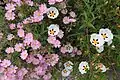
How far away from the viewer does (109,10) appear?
2076mm

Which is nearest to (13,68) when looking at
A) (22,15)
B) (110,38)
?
(22,15)

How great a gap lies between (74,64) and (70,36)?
167mm

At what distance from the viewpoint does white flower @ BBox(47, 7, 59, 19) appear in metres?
2.02

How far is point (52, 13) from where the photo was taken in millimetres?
2020

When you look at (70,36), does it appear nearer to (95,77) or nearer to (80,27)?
(80,27)

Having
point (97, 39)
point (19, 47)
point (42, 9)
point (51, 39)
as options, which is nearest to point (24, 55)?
point (19, 47)

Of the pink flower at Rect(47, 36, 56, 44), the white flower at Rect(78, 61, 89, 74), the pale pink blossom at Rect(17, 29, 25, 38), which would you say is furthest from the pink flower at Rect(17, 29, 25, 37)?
the white flower at Rect(78, 61, 89, 74)

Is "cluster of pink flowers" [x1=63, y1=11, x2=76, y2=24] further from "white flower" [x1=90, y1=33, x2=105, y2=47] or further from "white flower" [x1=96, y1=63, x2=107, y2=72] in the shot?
"white flower" [x1=96, y1=63, x2=107, y2=72]

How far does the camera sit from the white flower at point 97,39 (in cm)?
199

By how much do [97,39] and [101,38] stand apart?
0.10ft

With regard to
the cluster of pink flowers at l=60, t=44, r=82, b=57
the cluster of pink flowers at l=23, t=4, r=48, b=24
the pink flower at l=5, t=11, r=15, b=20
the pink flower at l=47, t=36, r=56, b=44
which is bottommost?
the cluster of pink flowers at l=60, t=44, r=82, b=57

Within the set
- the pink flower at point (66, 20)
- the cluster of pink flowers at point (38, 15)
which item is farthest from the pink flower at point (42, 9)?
the pink flower at point (66, 20)

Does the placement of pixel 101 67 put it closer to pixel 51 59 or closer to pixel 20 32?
pixel 51 59

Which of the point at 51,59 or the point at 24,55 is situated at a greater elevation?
the point at 24,55
